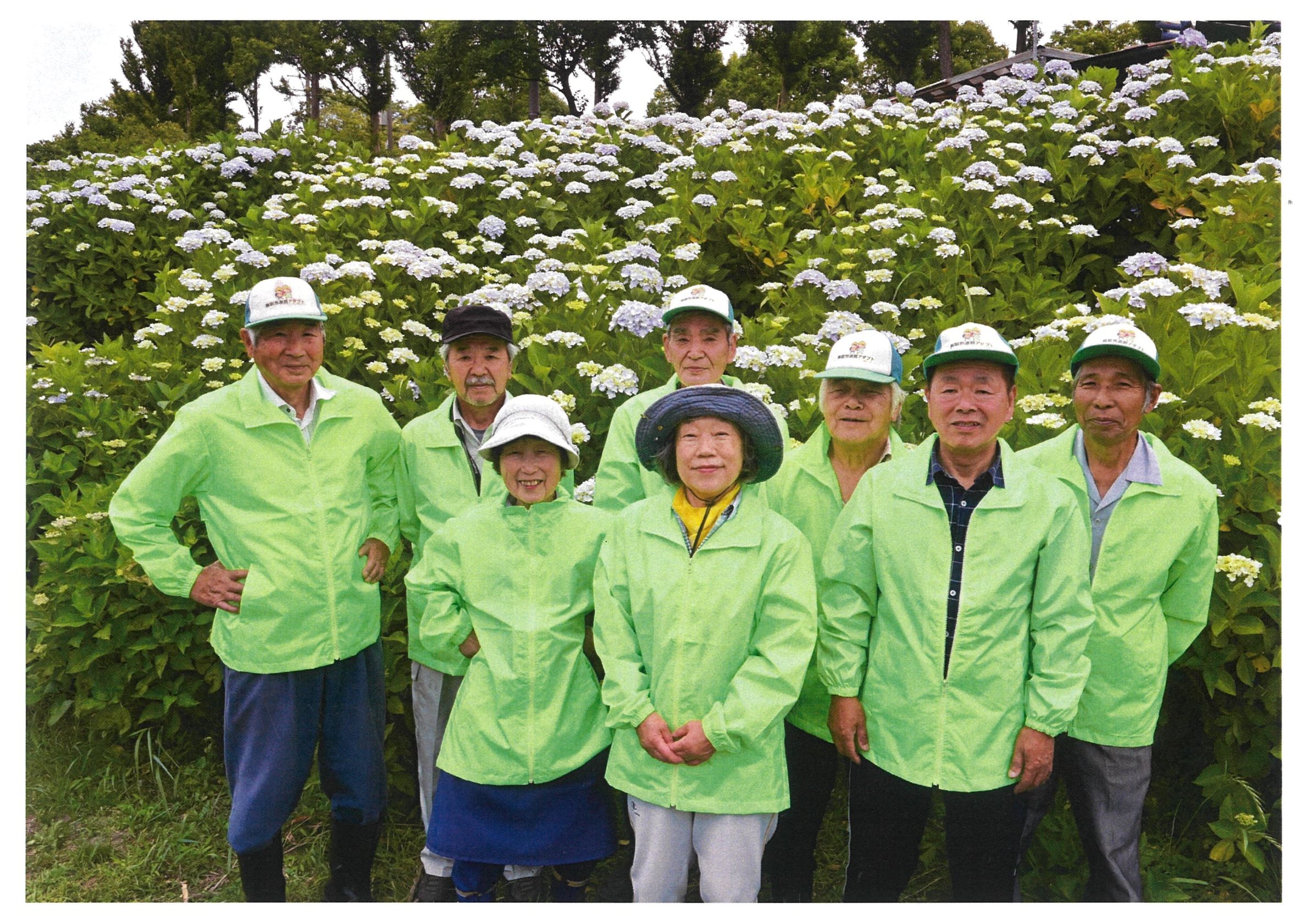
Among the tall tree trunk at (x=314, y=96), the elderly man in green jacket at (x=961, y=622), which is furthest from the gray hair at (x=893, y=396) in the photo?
the tall tree trunk at (x=314, y=96)

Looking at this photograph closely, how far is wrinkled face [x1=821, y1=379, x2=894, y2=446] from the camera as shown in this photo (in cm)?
306

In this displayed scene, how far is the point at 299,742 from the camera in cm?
324

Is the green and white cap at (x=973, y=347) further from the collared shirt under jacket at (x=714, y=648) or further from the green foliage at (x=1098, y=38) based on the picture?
the green foliage at (x=1098, y=38)

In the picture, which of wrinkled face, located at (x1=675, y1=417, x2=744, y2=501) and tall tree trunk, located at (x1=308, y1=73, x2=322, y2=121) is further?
tall tree trunk, located at (x1=308, y1=73, x2=322, y2=121)

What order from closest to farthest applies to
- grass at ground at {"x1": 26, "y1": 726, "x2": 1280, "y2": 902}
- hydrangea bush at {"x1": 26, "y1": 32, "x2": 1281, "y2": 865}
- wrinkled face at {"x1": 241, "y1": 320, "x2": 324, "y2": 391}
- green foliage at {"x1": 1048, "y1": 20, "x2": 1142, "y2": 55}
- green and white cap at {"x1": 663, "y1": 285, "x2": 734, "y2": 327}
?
wrinkled face at {"x1": 241, "y1": 320, "x2": 324, "y2": 391}, green and white cap at {"x1": 663, "y1": 285, "x2": 734, "y2": 327}, grass at ground at {"x1": 26, "y1": 726, "x2": 1280, "y2": 902}, hydrangea bush at {"x1": 26, "y1": 32, "x2": 1281, "y2": 865}, green foliage at {"x1": 1048, "y1": 20, "x2": 1142, "y2": 55}

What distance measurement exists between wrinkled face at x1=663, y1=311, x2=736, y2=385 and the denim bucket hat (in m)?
0.54

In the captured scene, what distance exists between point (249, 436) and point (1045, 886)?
10.2 feet

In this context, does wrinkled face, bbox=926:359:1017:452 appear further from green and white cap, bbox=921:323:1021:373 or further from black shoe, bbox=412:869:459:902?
black shoe, bbox=412:869:459:902

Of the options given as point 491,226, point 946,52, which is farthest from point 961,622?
point 946,52

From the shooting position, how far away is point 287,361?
10.6 feet

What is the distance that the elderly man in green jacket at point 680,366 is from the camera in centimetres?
339

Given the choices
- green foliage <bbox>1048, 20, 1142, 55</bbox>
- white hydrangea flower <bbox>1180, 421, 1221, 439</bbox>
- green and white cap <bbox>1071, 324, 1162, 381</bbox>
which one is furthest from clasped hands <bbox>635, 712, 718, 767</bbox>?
green foliage <bbox>1048, 20, 1142, 55</bbox>
